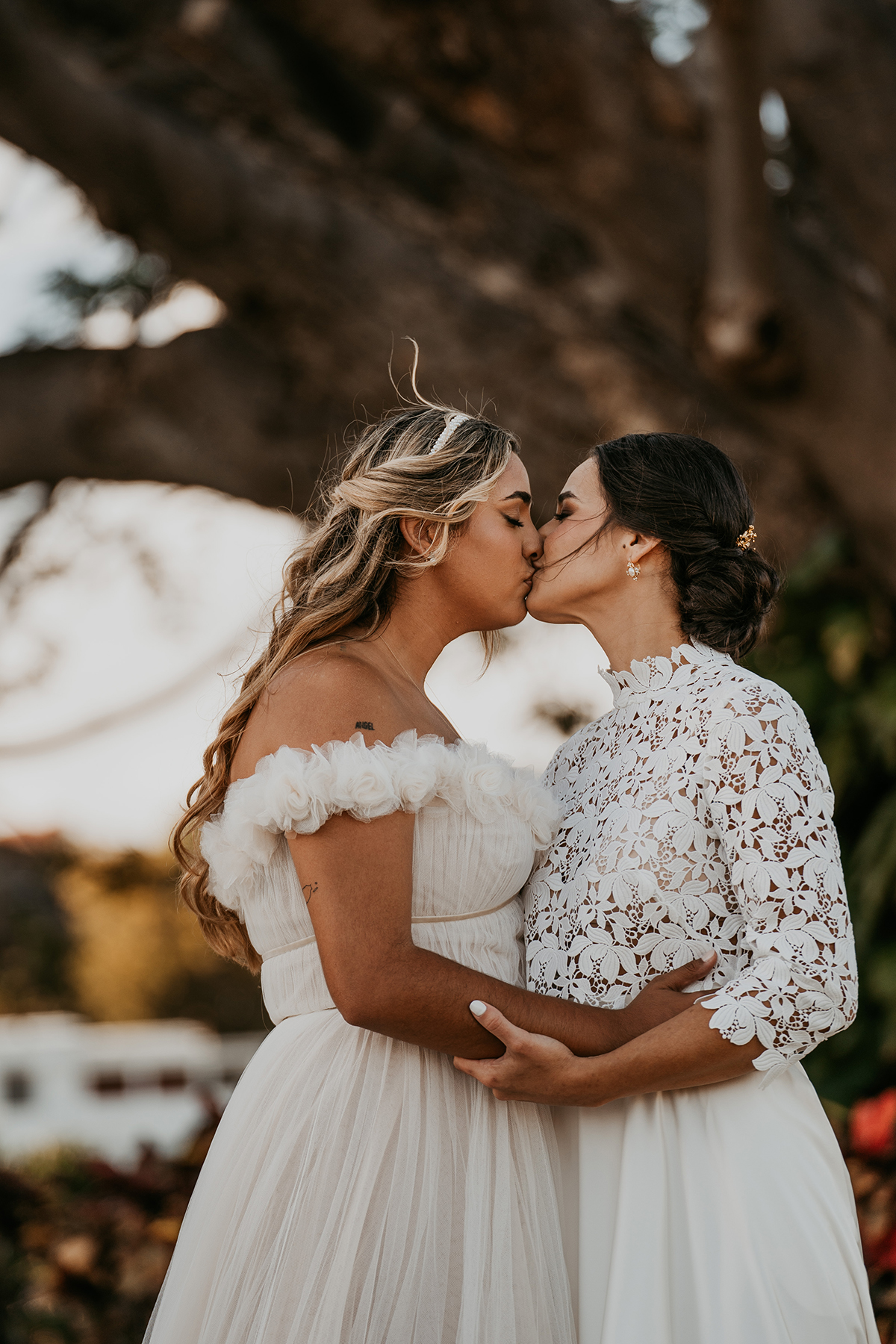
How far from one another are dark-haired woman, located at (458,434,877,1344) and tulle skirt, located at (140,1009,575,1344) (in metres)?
0.12

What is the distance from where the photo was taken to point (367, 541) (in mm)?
2359

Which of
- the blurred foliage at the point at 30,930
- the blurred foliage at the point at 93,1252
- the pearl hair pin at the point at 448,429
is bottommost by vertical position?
the blurred foliage at the point at 30,930

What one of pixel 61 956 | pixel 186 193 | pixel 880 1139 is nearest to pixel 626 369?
pixel 186 193

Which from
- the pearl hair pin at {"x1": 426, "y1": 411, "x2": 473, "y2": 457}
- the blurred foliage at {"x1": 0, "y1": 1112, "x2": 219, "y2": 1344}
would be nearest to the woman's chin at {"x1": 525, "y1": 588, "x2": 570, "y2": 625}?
the pearl hair pin at {"x1": 426, "y1": 411, "x2": 473, "y2": 457}

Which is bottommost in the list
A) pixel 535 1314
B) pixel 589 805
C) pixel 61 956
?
pixel 61 956

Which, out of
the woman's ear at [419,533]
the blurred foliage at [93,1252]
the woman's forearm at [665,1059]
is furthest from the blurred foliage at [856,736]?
the woman's ear at [419,533]

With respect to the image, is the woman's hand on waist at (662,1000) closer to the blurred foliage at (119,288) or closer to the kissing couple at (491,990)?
the kissing couple at (491,990)

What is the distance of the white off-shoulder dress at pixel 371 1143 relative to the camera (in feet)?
6.57

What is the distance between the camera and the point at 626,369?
5184 millimetres

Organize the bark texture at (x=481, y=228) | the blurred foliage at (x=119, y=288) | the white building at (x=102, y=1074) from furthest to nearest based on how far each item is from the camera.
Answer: the white building at (x=102, y=1074), the blurred foliage at (x=119, y=288), the bark texture at (x=481, y=228)

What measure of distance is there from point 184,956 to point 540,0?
1955 centimetres

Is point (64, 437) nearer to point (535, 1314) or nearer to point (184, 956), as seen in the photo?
point (535, 1314)

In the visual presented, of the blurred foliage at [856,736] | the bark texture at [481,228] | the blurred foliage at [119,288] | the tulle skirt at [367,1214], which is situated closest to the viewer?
the tulle skirt at [367,1214]

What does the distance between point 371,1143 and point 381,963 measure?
33 cm
